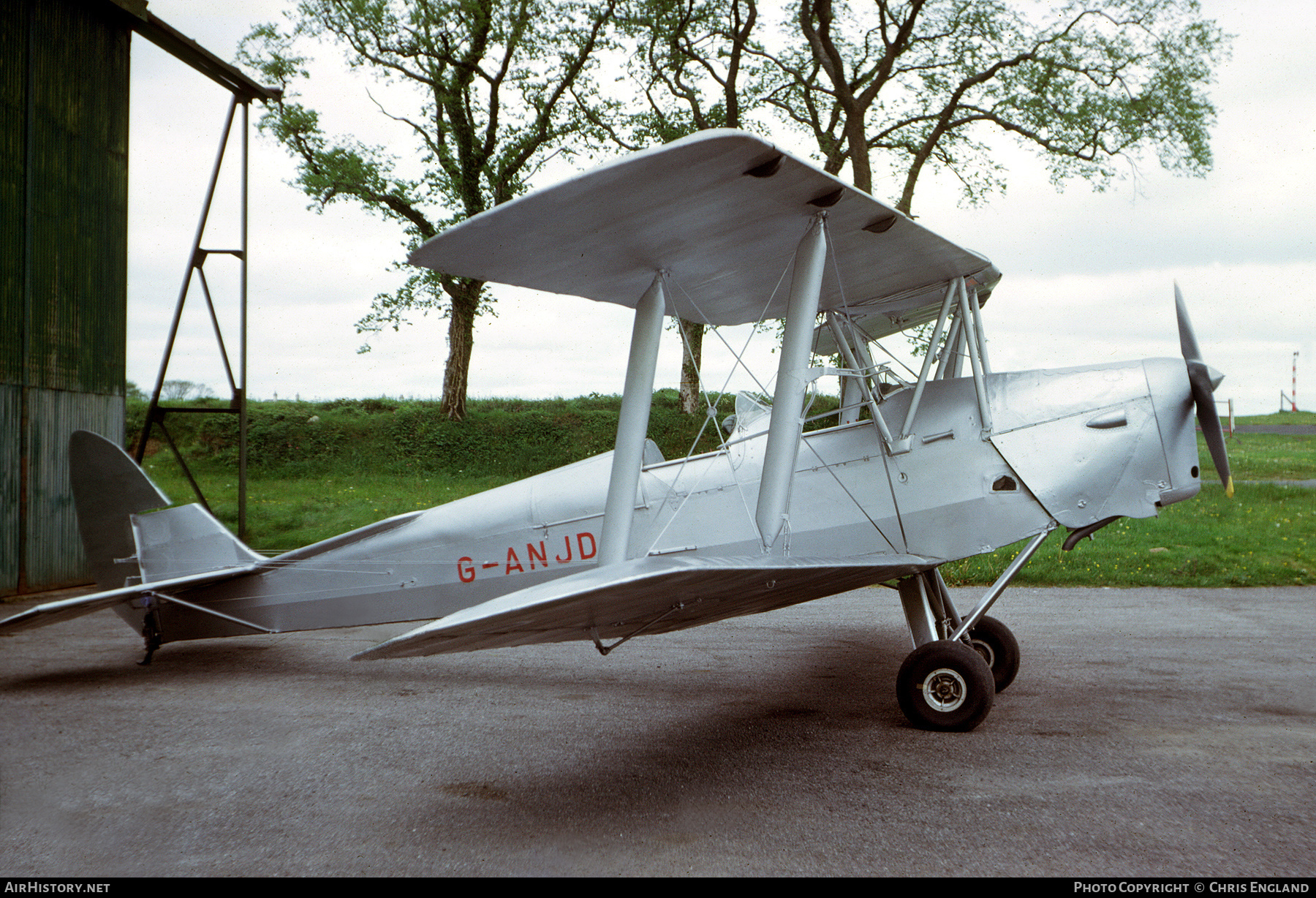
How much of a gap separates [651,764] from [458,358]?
1704 centimetres

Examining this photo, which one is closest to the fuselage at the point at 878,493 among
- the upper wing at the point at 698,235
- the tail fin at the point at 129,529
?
the upper wing at the point at 698,235

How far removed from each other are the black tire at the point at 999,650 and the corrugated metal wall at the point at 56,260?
1013cm

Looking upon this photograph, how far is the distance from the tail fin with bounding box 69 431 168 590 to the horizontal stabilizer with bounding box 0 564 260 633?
0.67 ft

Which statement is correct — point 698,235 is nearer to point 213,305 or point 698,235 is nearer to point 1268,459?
point 213,305

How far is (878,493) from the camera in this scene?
4.90 metres

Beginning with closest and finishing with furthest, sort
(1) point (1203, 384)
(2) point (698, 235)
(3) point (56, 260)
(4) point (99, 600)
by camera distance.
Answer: (2) point (698, 235)
(1) point (1203, 384)
(4) point (99, 600)
(3) point (56, 260)

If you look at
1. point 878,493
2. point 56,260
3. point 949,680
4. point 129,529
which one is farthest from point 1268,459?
point 56,260

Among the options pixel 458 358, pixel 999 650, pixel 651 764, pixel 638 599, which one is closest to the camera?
pixel 638 599

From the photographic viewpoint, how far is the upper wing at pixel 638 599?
2709 mm

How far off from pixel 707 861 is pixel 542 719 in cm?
208

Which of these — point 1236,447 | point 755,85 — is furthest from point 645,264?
point 1236,447

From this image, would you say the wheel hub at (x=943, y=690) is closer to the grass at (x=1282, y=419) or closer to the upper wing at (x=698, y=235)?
the upper wing at (x=698, y=235)

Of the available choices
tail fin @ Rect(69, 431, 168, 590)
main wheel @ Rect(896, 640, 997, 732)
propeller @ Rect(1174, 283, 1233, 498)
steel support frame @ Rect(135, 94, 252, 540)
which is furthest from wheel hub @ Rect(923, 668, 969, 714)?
steel support frame @ Rect(135, 94, 252, 540)

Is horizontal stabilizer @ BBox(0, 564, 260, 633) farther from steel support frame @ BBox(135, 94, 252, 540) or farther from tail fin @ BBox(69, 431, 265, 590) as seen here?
steel support frame @ BBox(135, 94, 252, 540)
